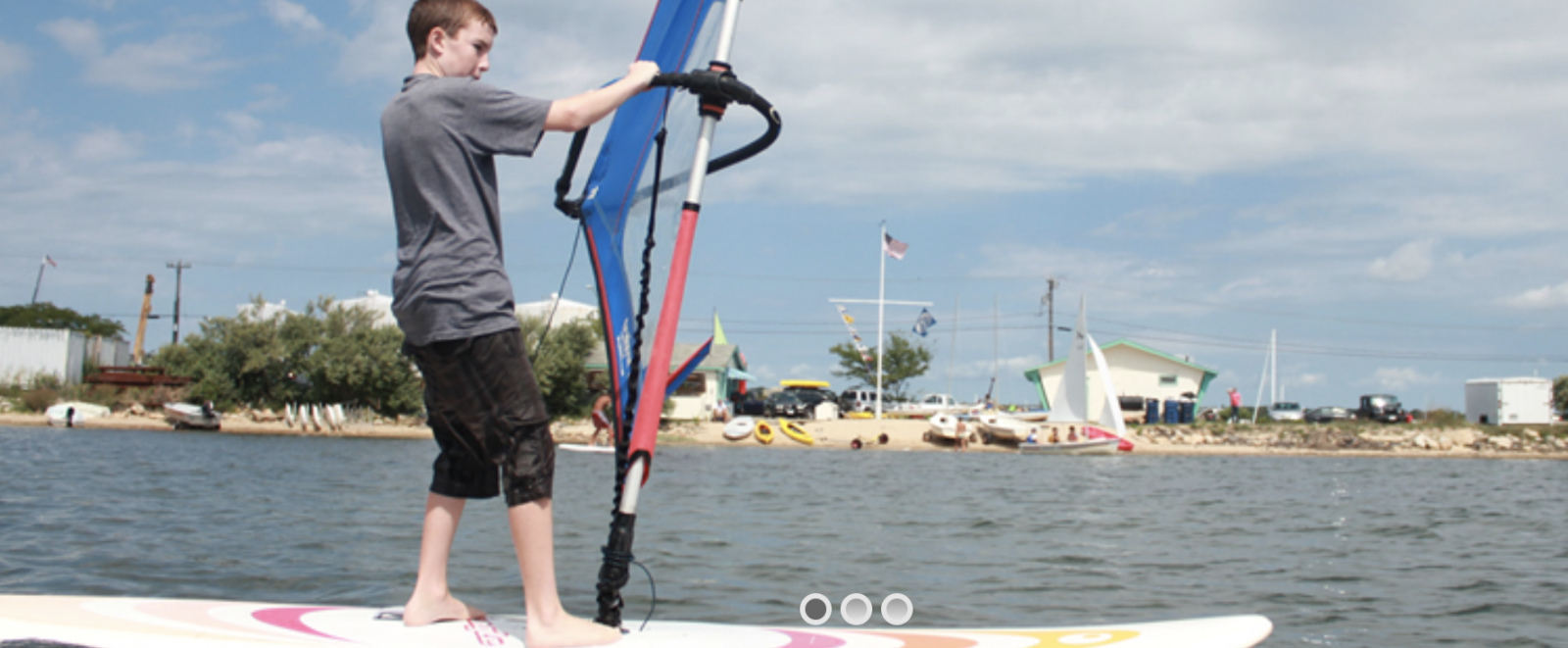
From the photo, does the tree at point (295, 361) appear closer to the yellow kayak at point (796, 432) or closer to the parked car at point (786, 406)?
the yellow kayak at point (796, 432)

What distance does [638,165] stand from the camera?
3223mm

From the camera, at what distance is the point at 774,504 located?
10688mm

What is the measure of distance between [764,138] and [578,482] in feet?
37.1

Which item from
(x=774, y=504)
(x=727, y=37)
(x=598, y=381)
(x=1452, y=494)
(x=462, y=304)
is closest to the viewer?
(x=462, y=304)

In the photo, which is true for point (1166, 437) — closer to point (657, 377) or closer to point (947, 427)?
point (947, 427)

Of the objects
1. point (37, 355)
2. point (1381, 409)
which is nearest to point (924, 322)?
point (1381, 409)

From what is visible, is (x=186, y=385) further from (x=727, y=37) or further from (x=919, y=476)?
(x=727, y=37)

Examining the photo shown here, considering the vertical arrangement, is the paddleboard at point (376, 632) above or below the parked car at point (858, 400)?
below

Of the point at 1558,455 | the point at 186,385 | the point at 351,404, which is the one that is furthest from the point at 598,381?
the point at 1558,455

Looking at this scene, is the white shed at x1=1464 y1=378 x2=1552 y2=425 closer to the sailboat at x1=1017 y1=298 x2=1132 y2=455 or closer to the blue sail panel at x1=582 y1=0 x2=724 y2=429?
the sailboat at x1=1017 y1=298 x2=1132 y2=455

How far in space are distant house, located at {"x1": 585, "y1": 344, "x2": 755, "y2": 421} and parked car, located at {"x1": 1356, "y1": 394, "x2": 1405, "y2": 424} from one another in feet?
91.2

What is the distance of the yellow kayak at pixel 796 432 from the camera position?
36312 mm

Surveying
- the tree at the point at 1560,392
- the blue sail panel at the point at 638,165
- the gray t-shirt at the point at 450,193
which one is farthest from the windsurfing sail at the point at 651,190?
the tree at the point at 1560,392

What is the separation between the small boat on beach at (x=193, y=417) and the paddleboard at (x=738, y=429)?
16.4m
